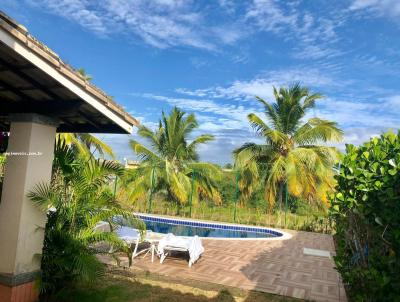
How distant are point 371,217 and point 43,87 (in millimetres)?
4120

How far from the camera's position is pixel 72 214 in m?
4.72

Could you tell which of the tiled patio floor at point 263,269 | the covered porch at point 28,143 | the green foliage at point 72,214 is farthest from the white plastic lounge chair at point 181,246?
the covered porch at point 28,143

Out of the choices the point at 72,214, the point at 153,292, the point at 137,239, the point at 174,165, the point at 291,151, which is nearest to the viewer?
the point at 72,214

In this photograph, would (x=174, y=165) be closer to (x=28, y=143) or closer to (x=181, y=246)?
(x=181, y=246)

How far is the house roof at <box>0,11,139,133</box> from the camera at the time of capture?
134 inches

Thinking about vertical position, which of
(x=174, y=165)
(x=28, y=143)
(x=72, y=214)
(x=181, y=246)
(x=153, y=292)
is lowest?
(x=153, y=292)

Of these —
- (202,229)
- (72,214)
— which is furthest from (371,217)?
(202,229)

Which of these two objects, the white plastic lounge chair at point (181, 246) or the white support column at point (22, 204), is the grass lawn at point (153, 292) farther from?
the white plastic lounge chair at point (181, 246)

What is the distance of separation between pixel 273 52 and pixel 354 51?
471 cm

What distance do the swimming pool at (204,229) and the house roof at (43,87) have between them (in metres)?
9.22

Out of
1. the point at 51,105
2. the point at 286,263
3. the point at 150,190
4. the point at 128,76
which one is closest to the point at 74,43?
the point at 128,76

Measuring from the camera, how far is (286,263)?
8.00m

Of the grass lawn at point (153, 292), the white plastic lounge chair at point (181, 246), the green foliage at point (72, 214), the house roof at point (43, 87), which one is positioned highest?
the house roof at point (43, 87)

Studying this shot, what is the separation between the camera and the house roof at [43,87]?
3.40m
